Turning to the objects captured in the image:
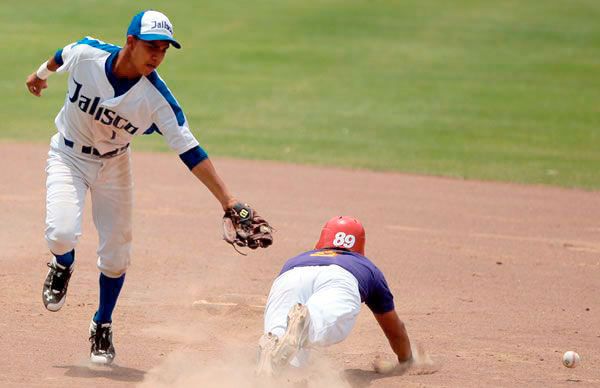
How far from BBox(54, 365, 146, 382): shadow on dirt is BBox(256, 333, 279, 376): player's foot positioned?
974 millimetres

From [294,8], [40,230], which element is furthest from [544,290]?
[294,8]

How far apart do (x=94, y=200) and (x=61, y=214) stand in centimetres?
53

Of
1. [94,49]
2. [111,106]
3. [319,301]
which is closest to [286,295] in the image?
[319,301]

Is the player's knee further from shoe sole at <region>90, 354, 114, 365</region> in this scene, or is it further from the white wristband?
the white wristband

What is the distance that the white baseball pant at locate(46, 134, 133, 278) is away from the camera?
604 centimetres

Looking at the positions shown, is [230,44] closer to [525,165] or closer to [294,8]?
[294,8]

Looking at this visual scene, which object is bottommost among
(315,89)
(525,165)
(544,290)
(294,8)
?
(544,290)

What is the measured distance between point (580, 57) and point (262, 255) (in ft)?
55.8

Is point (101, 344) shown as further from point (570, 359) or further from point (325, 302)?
point (570, 359)

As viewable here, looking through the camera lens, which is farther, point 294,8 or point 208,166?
point 294,8

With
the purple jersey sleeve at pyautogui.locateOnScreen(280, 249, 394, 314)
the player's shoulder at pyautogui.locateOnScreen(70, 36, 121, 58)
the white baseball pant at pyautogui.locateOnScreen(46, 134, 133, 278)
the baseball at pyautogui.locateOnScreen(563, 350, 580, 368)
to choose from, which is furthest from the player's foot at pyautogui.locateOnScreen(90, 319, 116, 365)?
the baseball at pyautogui.locateOnScreen(563, 350, 580, 368)

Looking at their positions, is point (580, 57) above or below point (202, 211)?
above

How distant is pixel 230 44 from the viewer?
24750 mm

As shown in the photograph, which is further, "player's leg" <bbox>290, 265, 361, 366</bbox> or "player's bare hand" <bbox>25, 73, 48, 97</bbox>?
"player's bare hand" <bbox>25, 73, 48, 97</bbox>
